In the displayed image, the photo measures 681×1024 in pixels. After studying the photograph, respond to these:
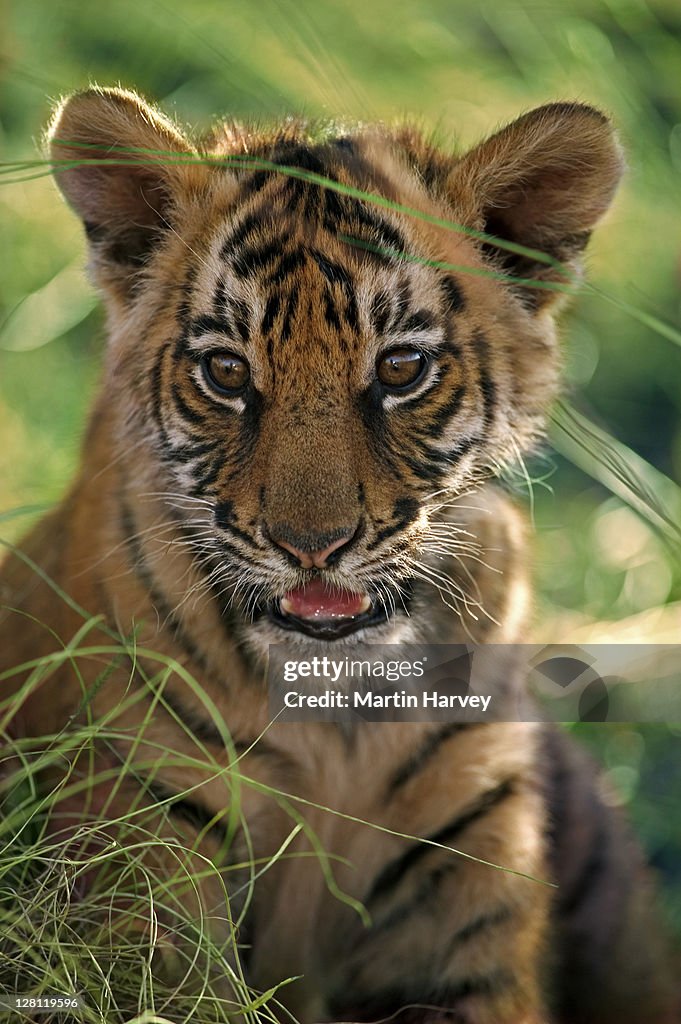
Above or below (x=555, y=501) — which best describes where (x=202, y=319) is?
above

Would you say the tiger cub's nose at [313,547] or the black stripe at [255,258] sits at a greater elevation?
the black stripe at [255,258]

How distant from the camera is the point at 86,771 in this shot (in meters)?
1.49

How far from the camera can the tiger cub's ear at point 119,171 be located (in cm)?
137

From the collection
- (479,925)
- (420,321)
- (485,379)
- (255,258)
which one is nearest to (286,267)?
(255,258)

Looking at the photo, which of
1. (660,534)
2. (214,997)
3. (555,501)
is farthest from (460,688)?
(555,501)

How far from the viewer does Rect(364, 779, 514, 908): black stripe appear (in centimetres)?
156

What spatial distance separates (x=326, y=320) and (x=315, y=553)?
10.5 inches

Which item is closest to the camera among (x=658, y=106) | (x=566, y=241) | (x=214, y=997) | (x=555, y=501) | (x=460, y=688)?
(x=214, y=997)

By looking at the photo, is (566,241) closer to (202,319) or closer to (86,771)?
(202,319)

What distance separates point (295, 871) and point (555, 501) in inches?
41.4

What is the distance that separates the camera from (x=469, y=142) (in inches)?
65.1

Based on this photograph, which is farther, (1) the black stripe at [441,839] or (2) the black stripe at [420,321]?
(1) the black stripe at [441,839]

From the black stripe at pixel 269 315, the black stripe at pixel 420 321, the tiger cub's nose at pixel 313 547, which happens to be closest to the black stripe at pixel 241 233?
the black stripe at pixel 269 315

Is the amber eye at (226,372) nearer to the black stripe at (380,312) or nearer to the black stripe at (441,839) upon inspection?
the black stripe at (380,312)
